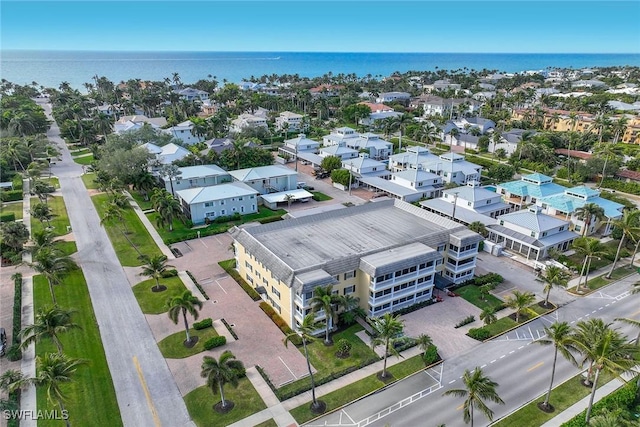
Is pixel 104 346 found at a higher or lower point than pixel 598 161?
lower

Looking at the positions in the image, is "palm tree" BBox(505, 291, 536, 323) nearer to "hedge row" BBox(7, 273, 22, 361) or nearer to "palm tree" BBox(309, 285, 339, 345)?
"palm tree" BBox(309, 285, 339, 345)

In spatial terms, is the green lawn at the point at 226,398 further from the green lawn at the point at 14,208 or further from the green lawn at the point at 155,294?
the green lawn at the point at 14,208

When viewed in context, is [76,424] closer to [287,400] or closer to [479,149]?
[287,400]

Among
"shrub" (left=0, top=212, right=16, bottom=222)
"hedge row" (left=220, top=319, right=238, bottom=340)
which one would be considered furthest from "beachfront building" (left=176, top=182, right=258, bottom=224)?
"hedge row" (left=220, top=319, right=238, bottom=340)

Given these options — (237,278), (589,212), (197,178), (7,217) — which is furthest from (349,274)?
(7,217)

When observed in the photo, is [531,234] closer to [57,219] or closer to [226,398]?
[226,398]

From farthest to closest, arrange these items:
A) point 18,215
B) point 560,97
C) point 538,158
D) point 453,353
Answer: point 560,97, point 538,158, point 18,215, point 453,353

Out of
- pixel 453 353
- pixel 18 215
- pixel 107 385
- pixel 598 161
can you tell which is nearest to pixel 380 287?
pixel 453 353
